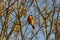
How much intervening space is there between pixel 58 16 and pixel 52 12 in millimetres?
374

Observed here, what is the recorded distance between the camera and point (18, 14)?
5.55 metres

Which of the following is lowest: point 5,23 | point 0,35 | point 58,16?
point 0,35

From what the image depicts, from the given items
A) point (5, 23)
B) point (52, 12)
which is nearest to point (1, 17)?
point (5, 23)

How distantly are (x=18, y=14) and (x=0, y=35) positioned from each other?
3.74ft

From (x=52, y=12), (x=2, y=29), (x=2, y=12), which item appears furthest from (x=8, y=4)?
(x=52, y=12)

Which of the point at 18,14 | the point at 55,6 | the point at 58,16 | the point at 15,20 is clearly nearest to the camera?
the point at 58,16

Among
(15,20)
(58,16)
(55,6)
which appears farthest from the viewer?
(15,20)

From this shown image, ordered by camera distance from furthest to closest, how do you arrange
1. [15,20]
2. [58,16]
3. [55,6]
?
1. [15,20]
2. [55,6]
3. [58,16]

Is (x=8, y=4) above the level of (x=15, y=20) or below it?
above

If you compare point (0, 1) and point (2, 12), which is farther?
point (0, 1)

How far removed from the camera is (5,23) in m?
5.85

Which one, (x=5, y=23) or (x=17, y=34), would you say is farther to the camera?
(x=17, y=34)

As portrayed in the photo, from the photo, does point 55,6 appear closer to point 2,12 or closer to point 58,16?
point 58,16

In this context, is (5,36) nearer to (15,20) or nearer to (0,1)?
(15,20)
